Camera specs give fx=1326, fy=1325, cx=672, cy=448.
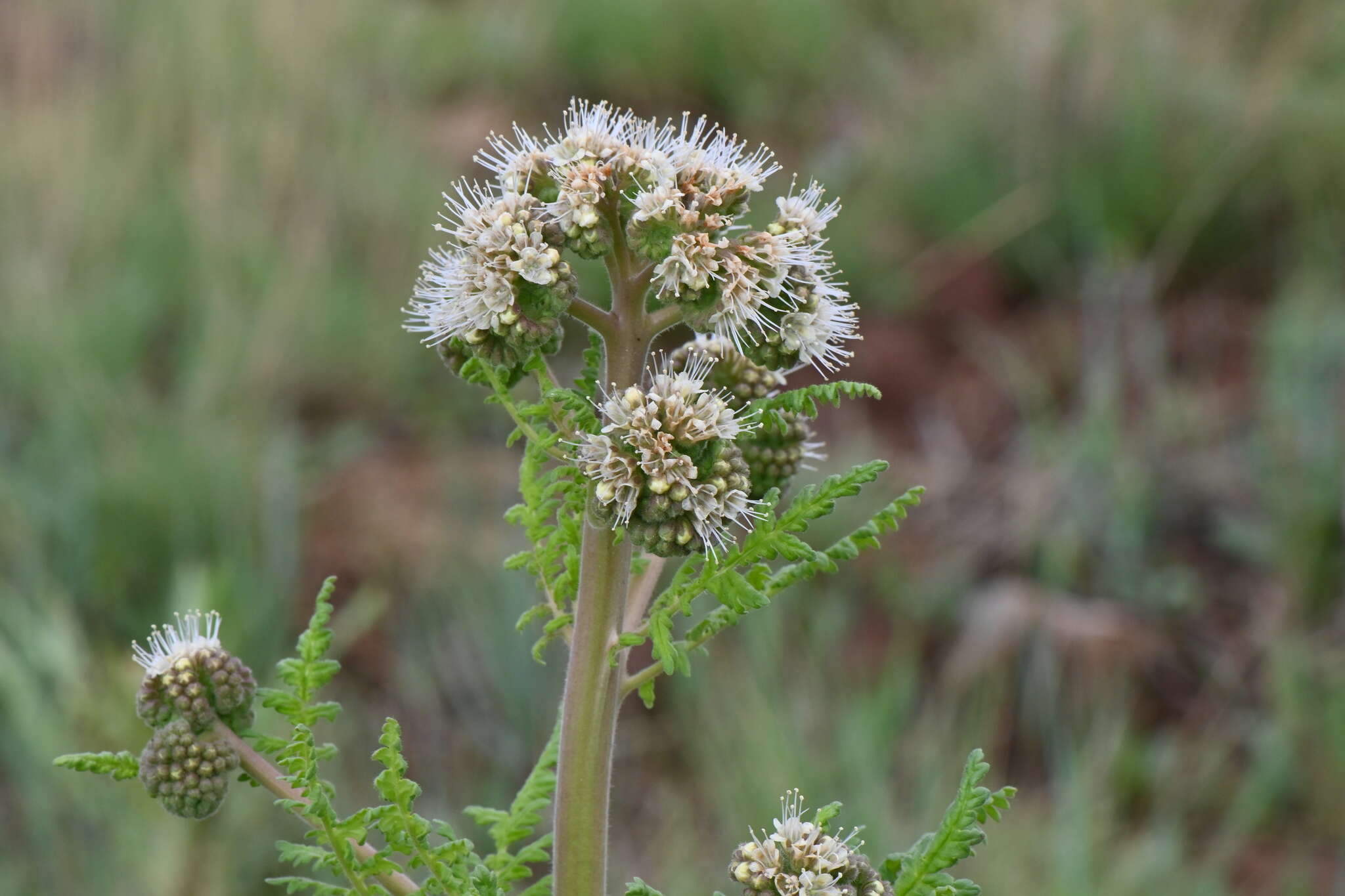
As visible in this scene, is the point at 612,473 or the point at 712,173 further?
the point at 712,173

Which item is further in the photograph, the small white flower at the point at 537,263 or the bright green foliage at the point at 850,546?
the bright green foliage at the point at 850,546

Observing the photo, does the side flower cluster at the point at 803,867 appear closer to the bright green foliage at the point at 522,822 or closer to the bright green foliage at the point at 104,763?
the bright green foliage at the point at 522,822

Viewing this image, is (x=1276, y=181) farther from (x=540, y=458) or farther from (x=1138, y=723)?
(x=540, y=458)

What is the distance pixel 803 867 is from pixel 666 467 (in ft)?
1.76

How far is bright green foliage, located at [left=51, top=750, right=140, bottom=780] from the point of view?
1679 millimetres

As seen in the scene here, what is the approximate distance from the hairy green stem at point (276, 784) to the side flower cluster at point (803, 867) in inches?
16.3

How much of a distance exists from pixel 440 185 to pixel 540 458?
6.83 meters

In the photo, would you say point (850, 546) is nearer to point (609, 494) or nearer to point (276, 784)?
point (609, 494)

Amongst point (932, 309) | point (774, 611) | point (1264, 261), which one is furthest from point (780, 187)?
point (774, 611)

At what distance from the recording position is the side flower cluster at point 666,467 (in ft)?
4.99

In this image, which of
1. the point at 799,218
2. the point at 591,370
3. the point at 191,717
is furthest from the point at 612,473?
the point at 191,717

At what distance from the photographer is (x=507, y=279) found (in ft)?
5.15

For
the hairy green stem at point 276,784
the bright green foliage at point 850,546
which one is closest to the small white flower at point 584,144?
the bright green foliage at point 850,546

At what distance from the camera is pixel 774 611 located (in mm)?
5344
